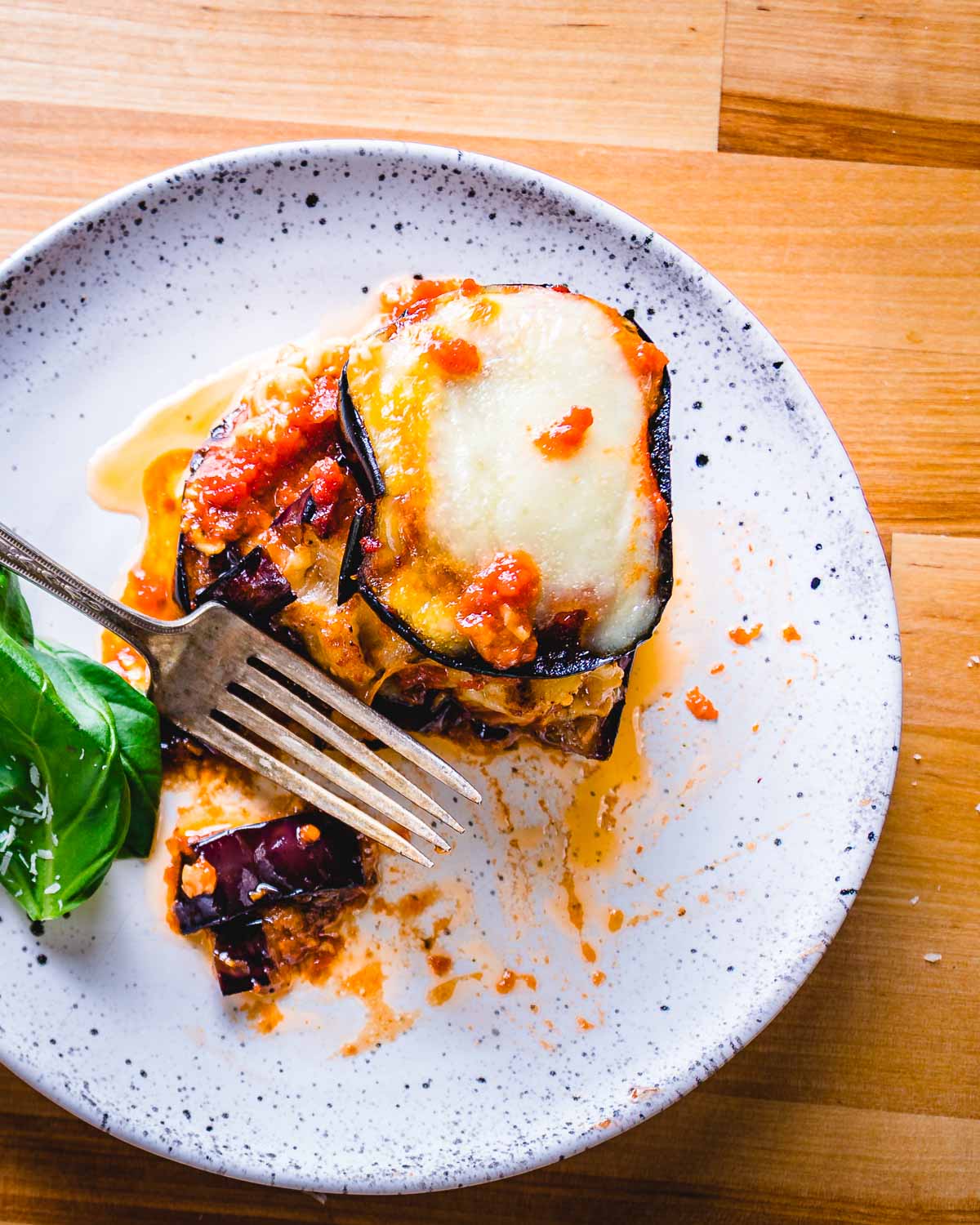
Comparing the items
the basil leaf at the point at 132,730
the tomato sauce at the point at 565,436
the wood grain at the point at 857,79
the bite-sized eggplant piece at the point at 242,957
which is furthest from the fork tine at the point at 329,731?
Result: the wood grain at the point at 857,79

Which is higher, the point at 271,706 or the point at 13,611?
the point at 13,611

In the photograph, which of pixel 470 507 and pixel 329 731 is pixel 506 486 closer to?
pixel 470 507

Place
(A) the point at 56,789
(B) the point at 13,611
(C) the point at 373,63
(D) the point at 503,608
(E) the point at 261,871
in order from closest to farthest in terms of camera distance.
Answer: (D) the point at 503,608 < (A) the point at 56,789 < (B) the point at 13,611 < (E) the point at 261,871 < (C) the point at 373,63

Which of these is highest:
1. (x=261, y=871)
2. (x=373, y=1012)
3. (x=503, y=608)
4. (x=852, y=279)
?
(x=852, y=279)

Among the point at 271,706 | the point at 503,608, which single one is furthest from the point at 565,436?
the point at 271,706

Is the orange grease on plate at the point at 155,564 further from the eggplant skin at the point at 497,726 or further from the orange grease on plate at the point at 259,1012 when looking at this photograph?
the orange grease on plate at the point at 259,1012

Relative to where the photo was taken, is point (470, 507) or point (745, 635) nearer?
point (470, 507)
